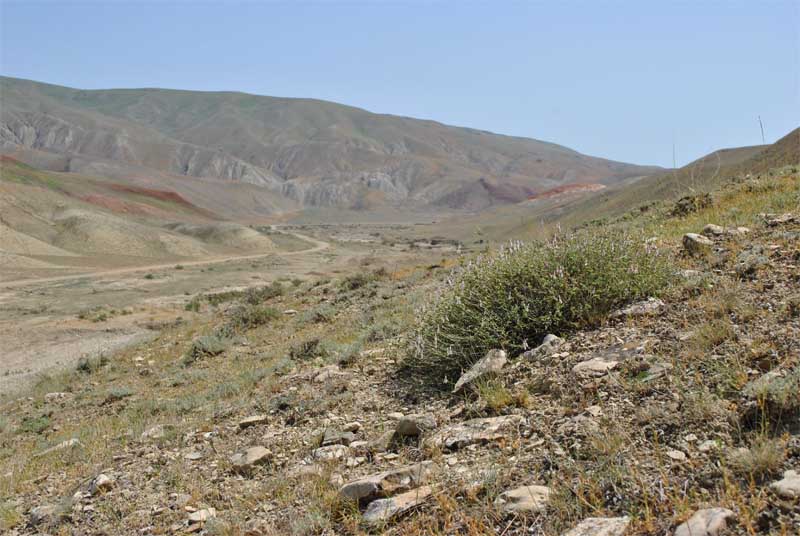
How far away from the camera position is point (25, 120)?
5940 inches

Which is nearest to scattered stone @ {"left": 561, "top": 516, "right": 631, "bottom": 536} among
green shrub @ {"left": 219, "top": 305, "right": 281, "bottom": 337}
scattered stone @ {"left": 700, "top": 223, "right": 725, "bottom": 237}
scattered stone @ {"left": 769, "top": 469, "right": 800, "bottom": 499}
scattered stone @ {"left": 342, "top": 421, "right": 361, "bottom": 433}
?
scattered stone @ {"left": 769, "top": 469, "right": 800, "bottom": 499}

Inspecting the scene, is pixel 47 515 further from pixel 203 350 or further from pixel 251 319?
pixel 251 319

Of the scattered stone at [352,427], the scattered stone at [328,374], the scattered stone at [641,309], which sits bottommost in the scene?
the scattered stone at [328,374]

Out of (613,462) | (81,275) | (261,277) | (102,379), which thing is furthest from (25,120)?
(613,462)

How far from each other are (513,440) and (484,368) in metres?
0.95

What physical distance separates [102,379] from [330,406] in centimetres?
751

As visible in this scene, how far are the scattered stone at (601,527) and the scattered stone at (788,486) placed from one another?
549 millimetres

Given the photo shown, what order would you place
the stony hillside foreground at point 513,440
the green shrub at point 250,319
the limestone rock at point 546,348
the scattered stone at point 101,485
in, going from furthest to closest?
the green shrub at point 250,319, the limestone rock at point 546,348, the scattered stone at point 101,485, the stony hillside foreground at point 513,440

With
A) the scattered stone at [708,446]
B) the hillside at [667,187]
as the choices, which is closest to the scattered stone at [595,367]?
the scattered stone at [708,446]

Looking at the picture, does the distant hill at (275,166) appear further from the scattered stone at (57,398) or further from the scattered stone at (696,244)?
the scattered stone at (696,244)

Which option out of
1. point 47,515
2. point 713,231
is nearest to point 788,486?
point 47,515

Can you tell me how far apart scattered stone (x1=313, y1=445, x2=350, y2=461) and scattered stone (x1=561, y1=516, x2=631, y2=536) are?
5.50 ft

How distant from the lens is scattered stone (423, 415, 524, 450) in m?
3.38

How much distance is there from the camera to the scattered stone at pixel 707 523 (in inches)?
84.9
